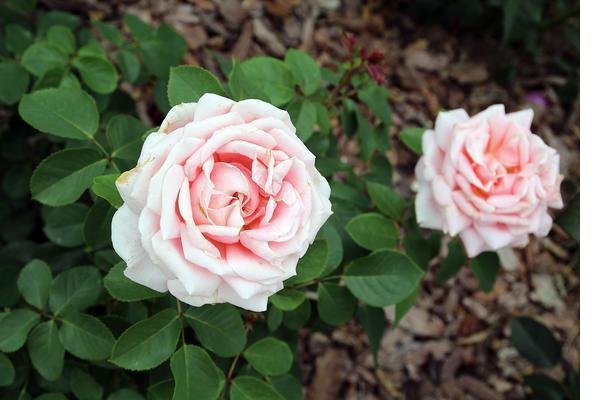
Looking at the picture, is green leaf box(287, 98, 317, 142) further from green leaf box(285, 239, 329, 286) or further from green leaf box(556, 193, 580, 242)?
green leaf box(556, 193, 580, 242)

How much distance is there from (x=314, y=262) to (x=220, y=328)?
0.21m

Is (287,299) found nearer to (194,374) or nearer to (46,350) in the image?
(194,374)

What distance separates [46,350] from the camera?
1126mm

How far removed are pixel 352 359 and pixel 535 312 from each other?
75 centimetres

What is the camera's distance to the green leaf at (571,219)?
4.37 ft

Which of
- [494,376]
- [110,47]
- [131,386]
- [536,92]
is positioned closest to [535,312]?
[494,376]

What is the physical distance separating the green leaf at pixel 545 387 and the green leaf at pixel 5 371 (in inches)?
53.7

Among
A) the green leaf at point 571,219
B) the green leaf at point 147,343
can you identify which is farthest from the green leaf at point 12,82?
the green leaf at point 571,219

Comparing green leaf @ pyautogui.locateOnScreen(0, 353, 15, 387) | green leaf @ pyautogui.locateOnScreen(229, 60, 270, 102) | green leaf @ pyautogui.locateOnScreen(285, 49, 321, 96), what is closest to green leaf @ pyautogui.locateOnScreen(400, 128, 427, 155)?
green leaf @ pyautogui.locateOnScreen(285, 49, 321, 96)

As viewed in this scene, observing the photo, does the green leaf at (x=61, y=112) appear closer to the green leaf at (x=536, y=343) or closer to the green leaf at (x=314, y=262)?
the green leaf at (x=314, y=262)

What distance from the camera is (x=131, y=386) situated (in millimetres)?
1323

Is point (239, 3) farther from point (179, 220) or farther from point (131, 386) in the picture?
point (179, 220)

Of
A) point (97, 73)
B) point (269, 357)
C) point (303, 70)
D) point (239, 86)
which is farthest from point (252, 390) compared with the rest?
point (97, 73)

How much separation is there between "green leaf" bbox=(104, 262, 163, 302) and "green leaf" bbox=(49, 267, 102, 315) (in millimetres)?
233
